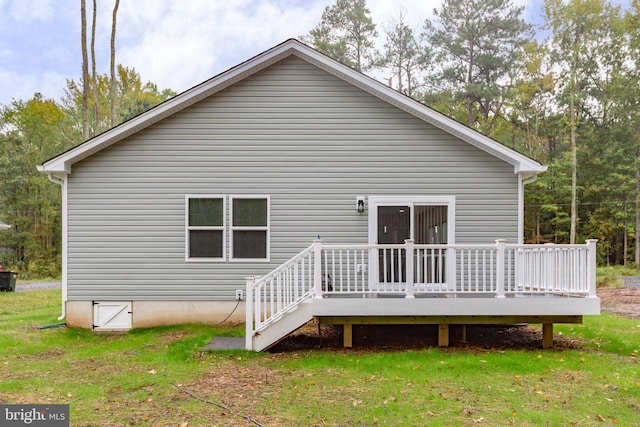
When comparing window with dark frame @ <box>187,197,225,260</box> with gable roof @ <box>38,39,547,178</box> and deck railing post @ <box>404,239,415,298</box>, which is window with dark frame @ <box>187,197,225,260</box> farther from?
deck railing post @ <box>404,239,415,298</box>

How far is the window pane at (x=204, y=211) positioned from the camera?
31.1 ft

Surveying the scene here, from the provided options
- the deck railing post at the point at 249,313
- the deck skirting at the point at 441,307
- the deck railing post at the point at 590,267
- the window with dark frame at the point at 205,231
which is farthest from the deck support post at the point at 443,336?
the window with dark frame at the point at 205,231

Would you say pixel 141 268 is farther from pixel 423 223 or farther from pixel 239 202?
pixel 423 223

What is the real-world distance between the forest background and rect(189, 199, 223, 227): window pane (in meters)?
18.5

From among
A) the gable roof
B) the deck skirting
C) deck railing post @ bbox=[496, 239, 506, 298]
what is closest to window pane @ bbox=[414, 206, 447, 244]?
the gable roof

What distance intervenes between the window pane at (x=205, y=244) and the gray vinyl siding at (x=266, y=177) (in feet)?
0.66

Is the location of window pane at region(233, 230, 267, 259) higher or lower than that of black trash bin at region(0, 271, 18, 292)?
higher

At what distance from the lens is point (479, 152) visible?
9430mm

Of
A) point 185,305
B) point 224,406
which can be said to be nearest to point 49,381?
point 224,406

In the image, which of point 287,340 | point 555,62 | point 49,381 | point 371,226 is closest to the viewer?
point 49,381

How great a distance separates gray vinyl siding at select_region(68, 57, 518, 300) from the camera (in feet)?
30.8

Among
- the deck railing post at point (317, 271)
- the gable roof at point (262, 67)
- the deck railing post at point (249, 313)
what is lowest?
the deck railing post at point (249, 313)

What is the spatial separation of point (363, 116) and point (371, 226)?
2270mm

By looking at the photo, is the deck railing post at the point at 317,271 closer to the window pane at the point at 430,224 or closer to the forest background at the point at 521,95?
the window pane at the point at 430,224
